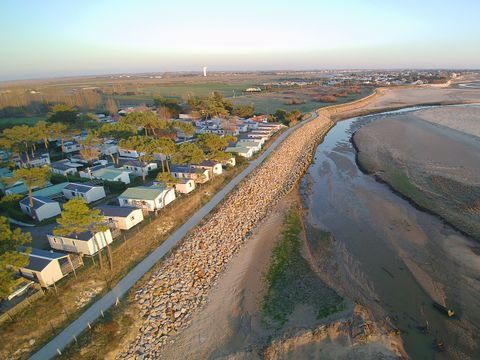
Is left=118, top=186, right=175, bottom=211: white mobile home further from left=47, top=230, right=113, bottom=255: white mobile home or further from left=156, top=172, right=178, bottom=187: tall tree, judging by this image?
left=47, top=230, right=113, bottom=255: white mobile home

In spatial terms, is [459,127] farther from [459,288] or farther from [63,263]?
[63,263]

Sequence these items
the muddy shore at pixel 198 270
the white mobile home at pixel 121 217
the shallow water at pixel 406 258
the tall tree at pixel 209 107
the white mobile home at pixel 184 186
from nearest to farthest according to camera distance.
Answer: the muddy shore at pixel 198 270
the shallow water at pixel 406 258
the white mobile home at pixel 121 217
the white mobile home at pixel 184 186
the tall tree at pixel 209 107

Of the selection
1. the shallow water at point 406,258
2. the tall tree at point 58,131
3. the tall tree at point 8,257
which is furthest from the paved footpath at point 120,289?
the tall tree at point 58,131

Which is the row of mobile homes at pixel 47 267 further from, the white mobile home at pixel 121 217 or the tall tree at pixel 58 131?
the tall tree at pixel 58 131

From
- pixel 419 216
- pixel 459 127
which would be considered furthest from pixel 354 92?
pixel 419 216

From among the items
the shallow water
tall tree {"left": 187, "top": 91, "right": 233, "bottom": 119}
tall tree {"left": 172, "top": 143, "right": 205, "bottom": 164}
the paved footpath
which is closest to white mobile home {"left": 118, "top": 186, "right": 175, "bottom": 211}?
the paved footpath

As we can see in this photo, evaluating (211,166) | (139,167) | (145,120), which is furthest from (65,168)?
(211,166)
